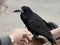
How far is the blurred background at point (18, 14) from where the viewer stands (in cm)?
315

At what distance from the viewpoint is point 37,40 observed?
1.07 m

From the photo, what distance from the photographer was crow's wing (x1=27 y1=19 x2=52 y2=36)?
1.23 metres

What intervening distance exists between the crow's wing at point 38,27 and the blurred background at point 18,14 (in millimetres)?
1563

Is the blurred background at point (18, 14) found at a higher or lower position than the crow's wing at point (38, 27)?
higher

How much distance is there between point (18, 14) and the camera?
3496 millimetres

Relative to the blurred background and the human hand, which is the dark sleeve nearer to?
the human hand

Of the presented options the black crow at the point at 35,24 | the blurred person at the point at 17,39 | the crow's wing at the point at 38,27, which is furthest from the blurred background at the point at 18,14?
the blurred person at the point at 17,39

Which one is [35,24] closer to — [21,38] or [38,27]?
[38,27]

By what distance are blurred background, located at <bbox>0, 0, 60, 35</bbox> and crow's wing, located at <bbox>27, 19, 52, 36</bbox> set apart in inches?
61.5

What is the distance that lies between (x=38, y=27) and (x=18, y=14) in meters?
2.21

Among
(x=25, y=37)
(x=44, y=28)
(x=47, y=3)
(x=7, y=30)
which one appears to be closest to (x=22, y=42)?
(x=25, y=37)

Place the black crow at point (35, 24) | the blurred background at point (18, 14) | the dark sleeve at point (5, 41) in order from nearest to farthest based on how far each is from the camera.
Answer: the dark sleeve at point (5, 41)
the black crow at point (35, 24)
the blurred background at point (18, 14)

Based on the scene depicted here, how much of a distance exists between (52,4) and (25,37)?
2934mm

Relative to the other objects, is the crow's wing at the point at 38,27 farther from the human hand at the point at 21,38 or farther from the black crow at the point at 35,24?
the human hand at the point at 21,38
